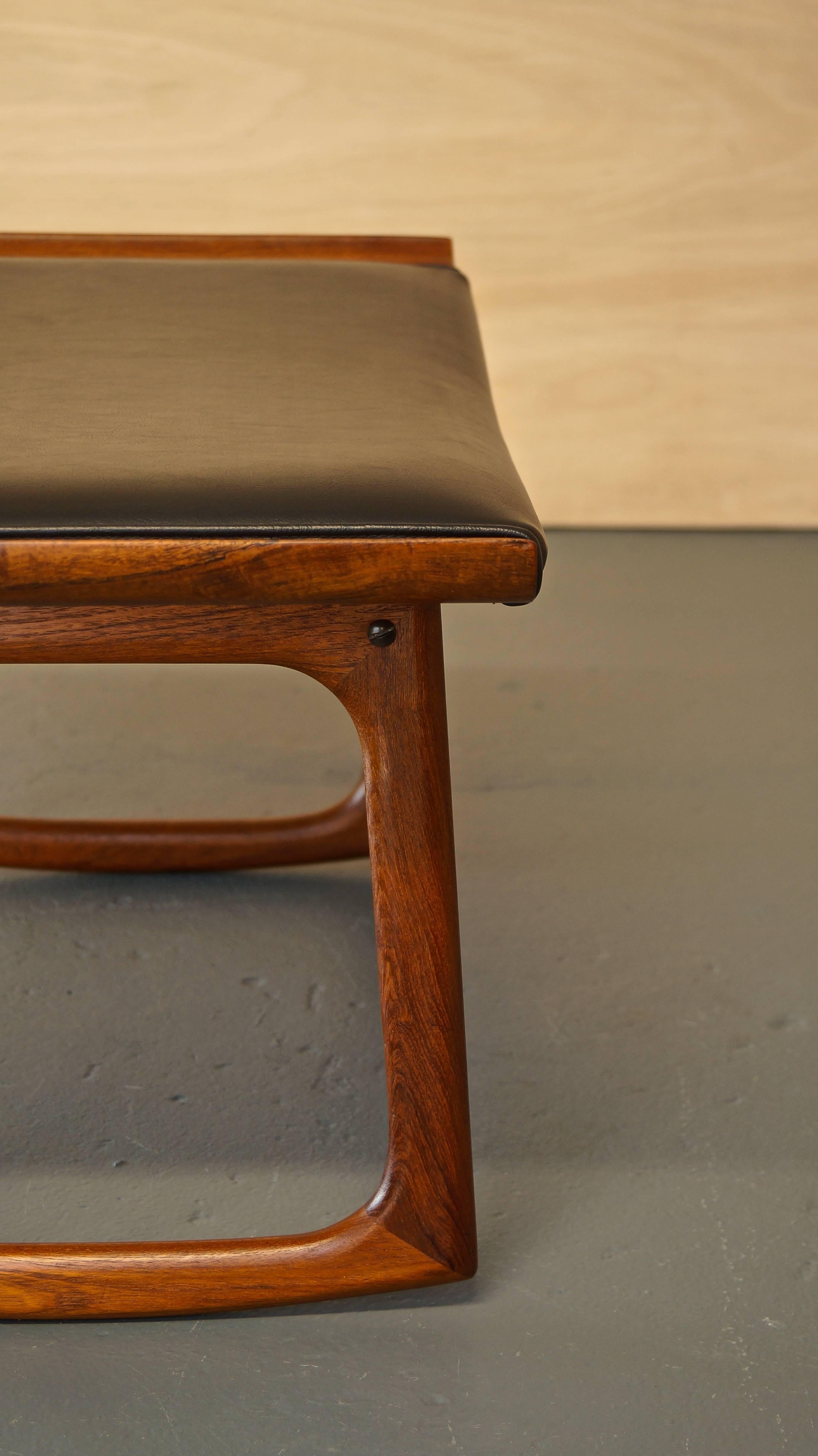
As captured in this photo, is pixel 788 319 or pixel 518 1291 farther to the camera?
pixel 788 319

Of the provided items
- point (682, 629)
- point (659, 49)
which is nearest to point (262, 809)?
point (682, 629)

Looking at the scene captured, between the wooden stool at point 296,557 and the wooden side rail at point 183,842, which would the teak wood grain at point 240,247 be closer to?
the wooden stool at point 296,557

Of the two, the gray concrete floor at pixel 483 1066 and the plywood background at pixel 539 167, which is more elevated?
the plywood background at pixel 539 167

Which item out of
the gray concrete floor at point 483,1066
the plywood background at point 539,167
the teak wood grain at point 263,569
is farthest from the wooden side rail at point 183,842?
the plywood background at point 539,167

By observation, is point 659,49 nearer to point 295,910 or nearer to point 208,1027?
point 295,910

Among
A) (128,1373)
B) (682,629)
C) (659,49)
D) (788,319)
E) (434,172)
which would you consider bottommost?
(682,629)

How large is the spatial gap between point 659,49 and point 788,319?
1.08 ft

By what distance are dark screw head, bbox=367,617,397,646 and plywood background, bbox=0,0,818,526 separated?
113 centimetres

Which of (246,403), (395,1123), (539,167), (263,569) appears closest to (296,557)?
(263,569)

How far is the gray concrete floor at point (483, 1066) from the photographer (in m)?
0.53

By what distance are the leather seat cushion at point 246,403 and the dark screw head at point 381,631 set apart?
2.3 inches

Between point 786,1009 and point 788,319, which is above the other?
point 788,319

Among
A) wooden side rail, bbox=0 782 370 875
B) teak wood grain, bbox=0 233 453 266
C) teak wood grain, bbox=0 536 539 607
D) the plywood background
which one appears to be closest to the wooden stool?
teak wood grain, bbox=0 536 539 607

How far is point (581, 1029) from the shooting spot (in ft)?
2.48
